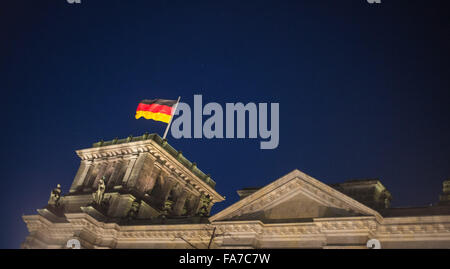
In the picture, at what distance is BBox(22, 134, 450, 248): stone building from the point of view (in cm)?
2700

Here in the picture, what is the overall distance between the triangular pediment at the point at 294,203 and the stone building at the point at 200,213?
0.07 m

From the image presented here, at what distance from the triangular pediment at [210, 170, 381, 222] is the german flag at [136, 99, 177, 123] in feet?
55.5

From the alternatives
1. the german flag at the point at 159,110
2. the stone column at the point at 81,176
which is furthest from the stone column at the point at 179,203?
the stone column at the point at 81,176

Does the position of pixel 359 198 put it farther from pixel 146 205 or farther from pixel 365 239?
pixel 146 205

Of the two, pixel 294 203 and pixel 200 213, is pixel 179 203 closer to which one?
pixel 200 213

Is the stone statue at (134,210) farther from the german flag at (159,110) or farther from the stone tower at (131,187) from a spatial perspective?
the german flag at (159,110)

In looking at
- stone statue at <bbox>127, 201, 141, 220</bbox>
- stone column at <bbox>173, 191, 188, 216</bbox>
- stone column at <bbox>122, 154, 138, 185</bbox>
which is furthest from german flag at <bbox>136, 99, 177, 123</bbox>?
stone statue at <bbox>127, 201, 141, 220</bbox>

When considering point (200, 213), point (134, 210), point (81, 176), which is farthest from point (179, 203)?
point (200, 213)

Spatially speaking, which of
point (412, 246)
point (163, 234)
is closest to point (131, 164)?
point (163, 234)

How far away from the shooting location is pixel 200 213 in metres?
35.5

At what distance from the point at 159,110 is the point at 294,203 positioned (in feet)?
68.6

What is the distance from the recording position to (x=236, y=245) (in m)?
31.0
